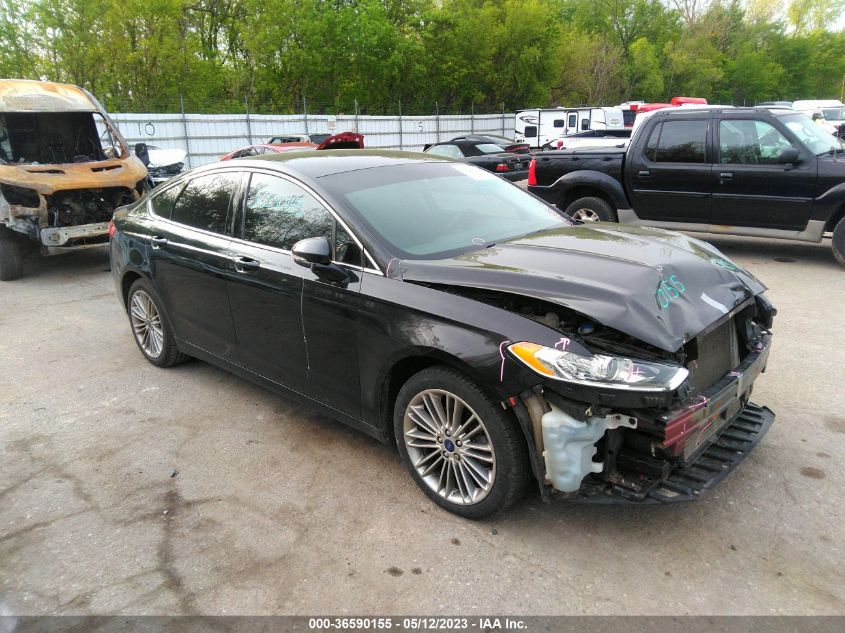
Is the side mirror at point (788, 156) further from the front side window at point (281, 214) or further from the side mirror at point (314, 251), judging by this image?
the side mirror at point (314, 251)

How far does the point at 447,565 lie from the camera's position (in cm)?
289

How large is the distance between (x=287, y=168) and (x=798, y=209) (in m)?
6.48

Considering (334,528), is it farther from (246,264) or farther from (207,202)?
(207,202)

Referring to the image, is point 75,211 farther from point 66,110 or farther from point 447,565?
point 447,565

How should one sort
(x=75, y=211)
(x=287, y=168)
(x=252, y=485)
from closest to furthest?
(x=252, y=485)
(x=287, y=168)
(x=75, y=211)

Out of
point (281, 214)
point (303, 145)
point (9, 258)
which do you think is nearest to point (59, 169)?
point (9, 258)

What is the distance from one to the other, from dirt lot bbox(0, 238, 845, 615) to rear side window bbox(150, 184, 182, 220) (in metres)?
1.41

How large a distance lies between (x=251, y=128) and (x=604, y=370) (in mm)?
23313

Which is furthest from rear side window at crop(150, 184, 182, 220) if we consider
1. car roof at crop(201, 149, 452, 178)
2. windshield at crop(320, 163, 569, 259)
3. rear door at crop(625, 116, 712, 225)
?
rear door at crop(625, 116, 712, 225)

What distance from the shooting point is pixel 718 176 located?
8.12m

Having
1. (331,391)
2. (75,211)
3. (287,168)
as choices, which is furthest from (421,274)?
(75,211)

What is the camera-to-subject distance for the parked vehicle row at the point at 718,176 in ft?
25.0

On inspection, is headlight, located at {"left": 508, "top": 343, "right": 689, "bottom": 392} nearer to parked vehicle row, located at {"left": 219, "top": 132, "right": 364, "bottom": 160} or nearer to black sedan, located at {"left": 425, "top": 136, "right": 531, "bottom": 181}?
parked vehicle row, located at {"left": 219, "top": 132, "right": 364, "bottom": 160}

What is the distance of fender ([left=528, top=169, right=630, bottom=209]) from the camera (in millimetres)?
8922
